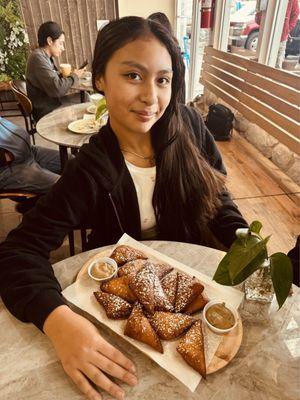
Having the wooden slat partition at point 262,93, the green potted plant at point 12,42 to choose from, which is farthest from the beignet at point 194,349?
the green potted plant at point 12,42

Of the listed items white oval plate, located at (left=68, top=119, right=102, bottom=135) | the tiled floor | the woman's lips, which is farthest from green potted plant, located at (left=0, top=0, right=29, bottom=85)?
the woman's lips

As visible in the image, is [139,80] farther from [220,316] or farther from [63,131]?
[63,131]

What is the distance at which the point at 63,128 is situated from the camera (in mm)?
2359

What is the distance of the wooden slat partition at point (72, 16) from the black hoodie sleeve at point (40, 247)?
6.16 metres

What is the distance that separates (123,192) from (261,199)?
1756 mm

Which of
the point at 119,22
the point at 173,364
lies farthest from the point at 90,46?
the point at 173,364

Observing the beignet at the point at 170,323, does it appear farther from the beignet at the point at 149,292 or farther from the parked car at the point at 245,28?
the parked car at the point at 245,28

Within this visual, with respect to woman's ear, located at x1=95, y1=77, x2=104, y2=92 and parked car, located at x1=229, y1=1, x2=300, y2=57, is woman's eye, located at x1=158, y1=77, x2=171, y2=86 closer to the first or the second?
woman's ear, located at x1=95, y1=77, x2=104, y2=92

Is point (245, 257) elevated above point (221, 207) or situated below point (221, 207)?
above

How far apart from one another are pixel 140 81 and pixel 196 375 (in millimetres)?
848

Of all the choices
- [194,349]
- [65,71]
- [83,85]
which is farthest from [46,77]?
[194,349]

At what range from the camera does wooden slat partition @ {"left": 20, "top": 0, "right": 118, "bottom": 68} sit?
230 inches

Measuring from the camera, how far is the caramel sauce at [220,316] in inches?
28.5

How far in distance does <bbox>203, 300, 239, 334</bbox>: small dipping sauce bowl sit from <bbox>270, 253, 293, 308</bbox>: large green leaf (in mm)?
146
